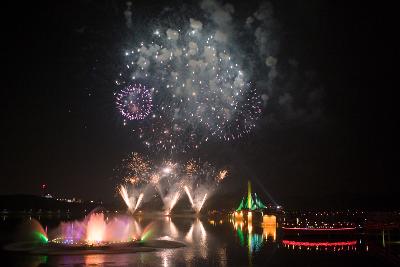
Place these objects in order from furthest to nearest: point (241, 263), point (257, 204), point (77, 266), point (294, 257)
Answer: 1. point (257, 204)
2. point (294, 257)
3. point (241, 263)
4. point (77, 266)

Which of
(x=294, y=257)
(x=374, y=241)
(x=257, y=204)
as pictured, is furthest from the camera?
(x=257, y=204)

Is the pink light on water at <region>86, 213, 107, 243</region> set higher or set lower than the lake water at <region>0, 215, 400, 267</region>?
higher

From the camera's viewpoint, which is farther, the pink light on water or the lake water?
the pink light on water

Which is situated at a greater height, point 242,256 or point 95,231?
point 95,231

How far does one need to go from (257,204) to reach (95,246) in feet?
313

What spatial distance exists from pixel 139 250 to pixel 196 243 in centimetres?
697

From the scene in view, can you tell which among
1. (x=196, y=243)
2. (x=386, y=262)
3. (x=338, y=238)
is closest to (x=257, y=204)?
(x=338, y=238)

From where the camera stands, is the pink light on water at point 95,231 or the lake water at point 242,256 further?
the pink light on water at point 95,231

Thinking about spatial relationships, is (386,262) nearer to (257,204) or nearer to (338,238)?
(338,238)

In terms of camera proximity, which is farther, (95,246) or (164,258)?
(95,246)

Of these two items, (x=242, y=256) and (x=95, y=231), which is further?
(x=95, y=231)

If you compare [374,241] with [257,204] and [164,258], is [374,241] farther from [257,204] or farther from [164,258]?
[257,204]

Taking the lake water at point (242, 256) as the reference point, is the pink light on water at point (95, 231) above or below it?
above

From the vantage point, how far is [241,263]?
2666 centimetres
